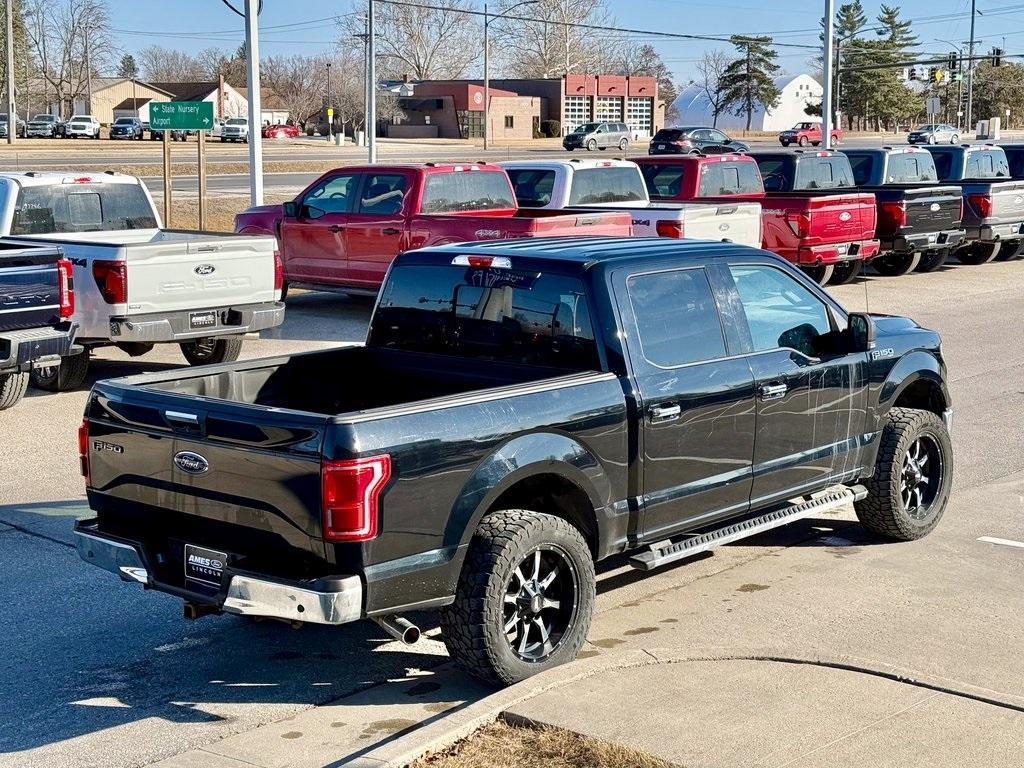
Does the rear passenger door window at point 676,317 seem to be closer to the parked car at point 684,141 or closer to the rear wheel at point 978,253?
the rear wheel at point 978,253

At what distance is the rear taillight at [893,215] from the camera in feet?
73.4

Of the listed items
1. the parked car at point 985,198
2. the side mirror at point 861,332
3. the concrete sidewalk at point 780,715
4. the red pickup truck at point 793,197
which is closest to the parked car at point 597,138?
the parked car at point 985,198

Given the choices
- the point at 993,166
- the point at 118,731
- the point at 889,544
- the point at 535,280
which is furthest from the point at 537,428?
the point at 993,166

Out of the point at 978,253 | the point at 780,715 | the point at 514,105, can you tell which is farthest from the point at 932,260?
the point at 514,105

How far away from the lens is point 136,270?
11.9 m

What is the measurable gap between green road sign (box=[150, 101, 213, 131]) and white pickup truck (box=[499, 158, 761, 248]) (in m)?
5.13

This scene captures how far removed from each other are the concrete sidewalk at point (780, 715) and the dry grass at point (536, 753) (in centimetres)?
7

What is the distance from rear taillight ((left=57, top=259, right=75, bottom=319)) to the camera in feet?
36.3

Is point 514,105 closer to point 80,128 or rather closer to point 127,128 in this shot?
point 127,128

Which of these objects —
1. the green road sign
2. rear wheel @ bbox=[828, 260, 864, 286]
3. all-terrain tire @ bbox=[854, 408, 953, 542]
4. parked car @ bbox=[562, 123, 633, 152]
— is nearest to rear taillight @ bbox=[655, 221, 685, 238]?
rear wheel @ bbox=[828, 260, 864, 286]

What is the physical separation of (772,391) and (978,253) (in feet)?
68.6

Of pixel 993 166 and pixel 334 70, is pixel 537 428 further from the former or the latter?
pixel 334 70

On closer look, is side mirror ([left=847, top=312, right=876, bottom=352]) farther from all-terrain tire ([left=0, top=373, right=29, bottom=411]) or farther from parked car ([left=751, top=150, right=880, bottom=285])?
parked car ([left=751, top=150, right=880, bottom=285])

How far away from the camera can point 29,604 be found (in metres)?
6.84
